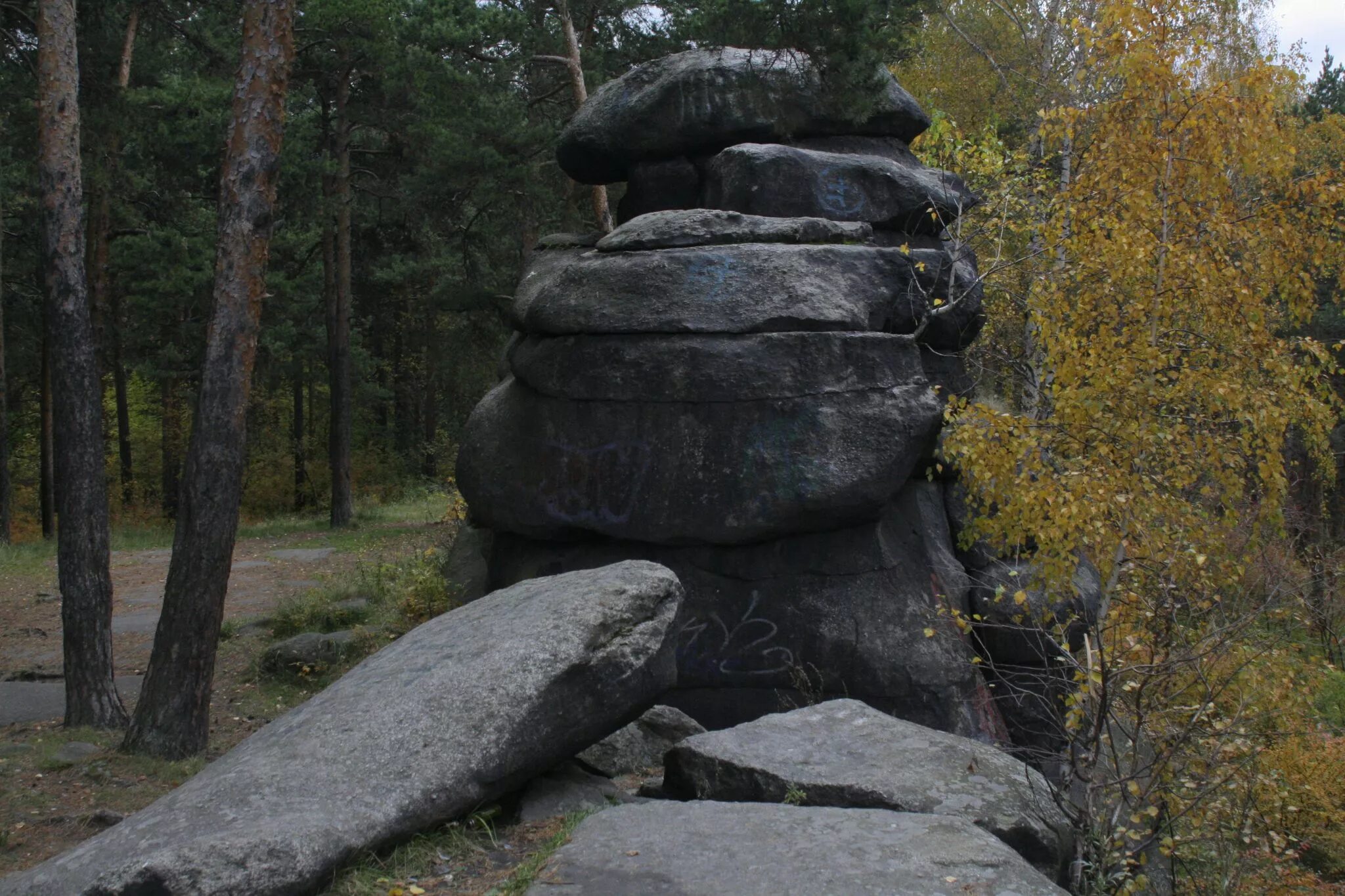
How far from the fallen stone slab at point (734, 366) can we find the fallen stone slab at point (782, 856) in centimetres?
412

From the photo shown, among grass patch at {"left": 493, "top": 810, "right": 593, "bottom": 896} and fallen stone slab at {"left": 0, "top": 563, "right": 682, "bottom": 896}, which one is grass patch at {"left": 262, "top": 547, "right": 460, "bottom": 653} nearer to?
fallen stone slab at {"left": 0, "top": 563, "right": 682, "bottom": 896}

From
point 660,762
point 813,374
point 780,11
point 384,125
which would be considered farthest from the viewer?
point 384,125

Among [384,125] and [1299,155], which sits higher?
[384,125]

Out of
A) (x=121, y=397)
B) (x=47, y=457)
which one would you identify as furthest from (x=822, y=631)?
(x=121, y=397)

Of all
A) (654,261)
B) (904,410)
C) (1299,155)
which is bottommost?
(904,410)

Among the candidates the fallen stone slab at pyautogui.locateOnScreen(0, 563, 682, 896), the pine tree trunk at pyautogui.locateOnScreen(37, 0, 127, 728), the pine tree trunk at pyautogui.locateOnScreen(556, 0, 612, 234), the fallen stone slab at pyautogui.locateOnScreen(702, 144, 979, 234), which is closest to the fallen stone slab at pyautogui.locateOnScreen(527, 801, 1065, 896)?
the fallen stone slab at pyautogui.locateOnScreen(0, 563, 682, 896)

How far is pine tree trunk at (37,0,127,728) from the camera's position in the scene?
25.6 ft

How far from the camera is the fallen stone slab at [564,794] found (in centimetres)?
545

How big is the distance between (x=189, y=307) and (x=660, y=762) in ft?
60.2

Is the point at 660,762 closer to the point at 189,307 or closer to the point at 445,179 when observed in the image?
the point at 445,179

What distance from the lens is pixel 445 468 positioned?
27453mm

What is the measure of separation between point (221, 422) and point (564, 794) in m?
3.75

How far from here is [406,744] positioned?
4.89m

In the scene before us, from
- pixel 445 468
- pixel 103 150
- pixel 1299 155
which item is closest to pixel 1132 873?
pixel 1299 155
